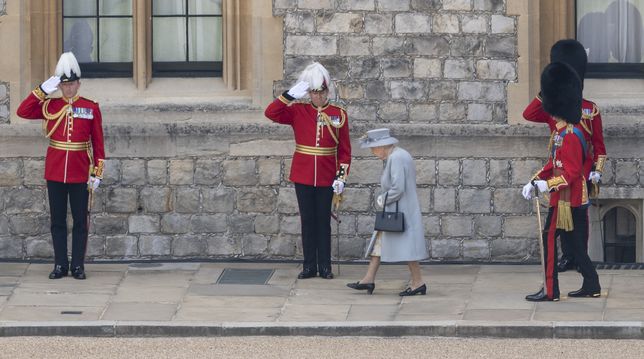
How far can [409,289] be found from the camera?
12656 mm

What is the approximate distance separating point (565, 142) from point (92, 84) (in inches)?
179

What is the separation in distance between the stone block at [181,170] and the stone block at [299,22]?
1386 mm

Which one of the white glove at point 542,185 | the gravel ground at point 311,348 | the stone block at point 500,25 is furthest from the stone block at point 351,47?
the gravel ground at point 311,348

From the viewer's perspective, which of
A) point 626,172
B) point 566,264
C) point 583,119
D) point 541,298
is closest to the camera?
point 541,298

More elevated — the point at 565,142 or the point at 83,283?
the point at 565,142

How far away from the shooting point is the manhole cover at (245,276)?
529 inches

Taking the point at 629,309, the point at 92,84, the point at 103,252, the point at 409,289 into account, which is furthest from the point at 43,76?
the point at 629,309

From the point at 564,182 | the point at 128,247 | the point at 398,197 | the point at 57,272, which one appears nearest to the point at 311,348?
the point at 398,197

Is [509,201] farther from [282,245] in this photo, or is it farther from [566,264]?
[282,245]

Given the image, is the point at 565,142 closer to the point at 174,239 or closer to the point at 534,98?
the point at 534,98

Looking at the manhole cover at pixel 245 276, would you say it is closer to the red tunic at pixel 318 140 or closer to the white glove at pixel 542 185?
the red tunic at pixel 318 140

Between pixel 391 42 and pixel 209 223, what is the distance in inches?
84.0

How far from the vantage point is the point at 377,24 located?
47.0 ft

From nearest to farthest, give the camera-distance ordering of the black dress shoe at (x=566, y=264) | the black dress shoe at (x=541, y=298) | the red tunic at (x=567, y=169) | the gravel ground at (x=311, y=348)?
the gravel ground at (x=311, y=348) < the red tunic at (x=567, y=169) < the black dress shoe at (x=541, y=298) < the black dress shoe at (x=566, y=264)
